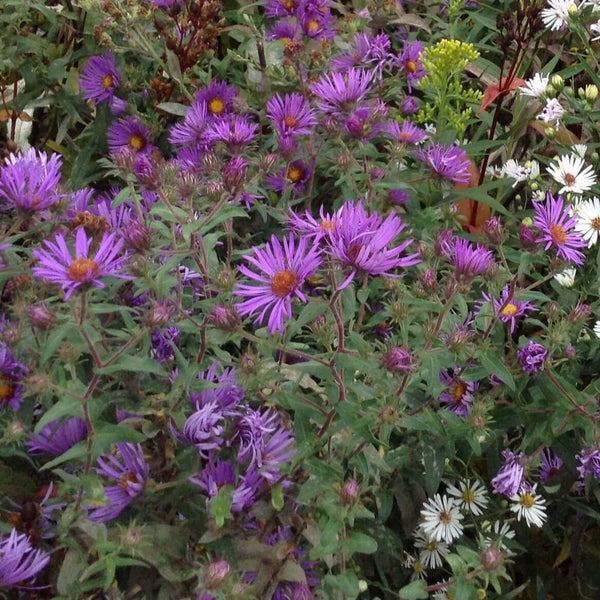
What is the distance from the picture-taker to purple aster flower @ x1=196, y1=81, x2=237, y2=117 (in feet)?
5.85

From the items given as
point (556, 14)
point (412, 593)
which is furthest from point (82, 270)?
point (556, 14)

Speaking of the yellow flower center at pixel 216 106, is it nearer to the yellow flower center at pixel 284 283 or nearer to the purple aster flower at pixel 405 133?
the purple aster flower at pixel 405 133

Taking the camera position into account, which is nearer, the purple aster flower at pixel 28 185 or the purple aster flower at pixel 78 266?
the purple aster flower at pixel 78 266

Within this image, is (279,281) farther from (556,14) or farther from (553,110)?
(556,14)

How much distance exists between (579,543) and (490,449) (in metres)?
0.27

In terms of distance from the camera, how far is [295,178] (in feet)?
5.76

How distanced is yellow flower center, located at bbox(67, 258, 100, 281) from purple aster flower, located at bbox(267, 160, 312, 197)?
29.4 inches

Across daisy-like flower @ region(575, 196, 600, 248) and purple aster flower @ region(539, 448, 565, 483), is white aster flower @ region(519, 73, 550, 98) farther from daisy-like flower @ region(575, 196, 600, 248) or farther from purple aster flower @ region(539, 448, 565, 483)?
purple aster flower @ region(539, 448, 565, 483)

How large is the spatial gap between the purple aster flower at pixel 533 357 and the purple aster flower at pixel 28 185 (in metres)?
0.77

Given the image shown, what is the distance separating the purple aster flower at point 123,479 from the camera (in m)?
1.14

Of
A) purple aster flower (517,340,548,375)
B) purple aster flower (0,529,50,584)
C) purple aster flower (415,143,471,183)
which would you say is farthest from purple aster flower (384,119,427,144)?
purple aster flower (0,529,50,584)

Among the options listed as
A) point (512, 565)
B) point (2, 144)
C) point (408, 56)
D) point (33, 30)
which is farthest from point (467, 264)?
point (33, 30)

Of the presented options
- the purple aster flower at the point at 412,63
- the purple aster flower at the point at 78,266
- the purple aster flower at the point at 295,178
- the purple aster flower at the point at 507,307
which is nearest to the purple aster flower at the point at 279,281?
the purple aster flower at the point at 78,266

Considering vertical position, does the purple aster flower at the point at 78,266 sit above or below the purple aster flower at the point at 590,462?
above
